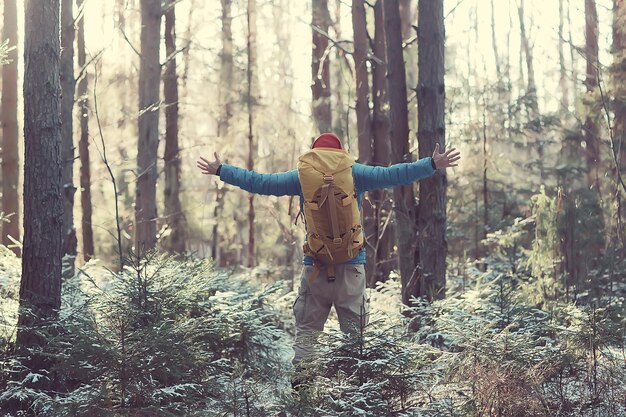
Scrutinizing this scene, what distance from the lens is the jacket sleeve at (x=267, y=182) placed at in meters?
5.73

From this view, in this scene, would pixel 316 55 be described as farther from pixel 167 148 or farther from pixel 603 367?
pixel 603 367

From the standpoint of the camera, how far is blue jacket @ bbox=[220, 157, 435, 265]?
217 inches

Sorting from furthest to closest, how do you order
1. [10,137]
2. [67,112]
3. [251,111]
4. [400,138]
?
[251,111], [10,137], [67,112], [400,138]

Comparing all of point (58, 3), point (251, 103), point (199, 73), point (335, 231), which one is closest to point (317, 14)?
point (251, 103)

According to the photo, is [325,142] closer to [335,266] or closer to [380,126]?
[335,266]

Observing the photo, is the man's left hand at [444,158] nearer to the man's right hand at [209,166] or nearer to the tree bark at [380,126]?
the man's right hand at [209,166]

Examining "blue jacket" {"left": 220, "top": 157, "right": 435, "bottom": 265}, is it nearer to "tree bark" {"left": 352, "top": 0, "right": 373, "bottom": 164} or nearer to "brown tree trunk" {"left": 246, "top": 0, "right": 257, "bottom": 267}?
"tree bark" {"left": 352, "top": 0, "right": 373, "bottom": 164}

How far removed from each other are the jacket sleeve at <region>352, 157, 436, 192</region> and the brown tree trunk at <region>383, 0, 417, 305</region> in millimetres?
2957

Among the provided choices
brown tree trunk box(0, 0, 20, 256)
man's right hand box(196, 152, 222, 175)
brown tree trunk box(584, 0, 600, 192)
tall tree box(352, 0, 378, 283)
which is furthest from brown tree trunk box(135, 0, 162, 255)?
brown tree trunk box(584, 0, 600, 192)

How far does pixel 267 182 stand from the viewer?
18.9 ft

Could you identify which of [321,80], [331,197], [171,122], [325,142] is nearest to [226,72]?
[171,122]

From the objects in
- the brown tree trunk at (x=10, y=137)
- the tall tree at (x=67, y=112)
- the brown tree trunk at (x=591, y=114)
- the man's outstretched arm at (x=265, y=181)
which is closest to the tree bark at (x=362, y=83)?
the brown tree trunk at (x=591, y=114)

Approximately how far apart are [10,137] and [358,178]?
1129 centimetres

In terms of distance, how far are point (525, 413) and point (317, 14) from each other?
45.2 feet
